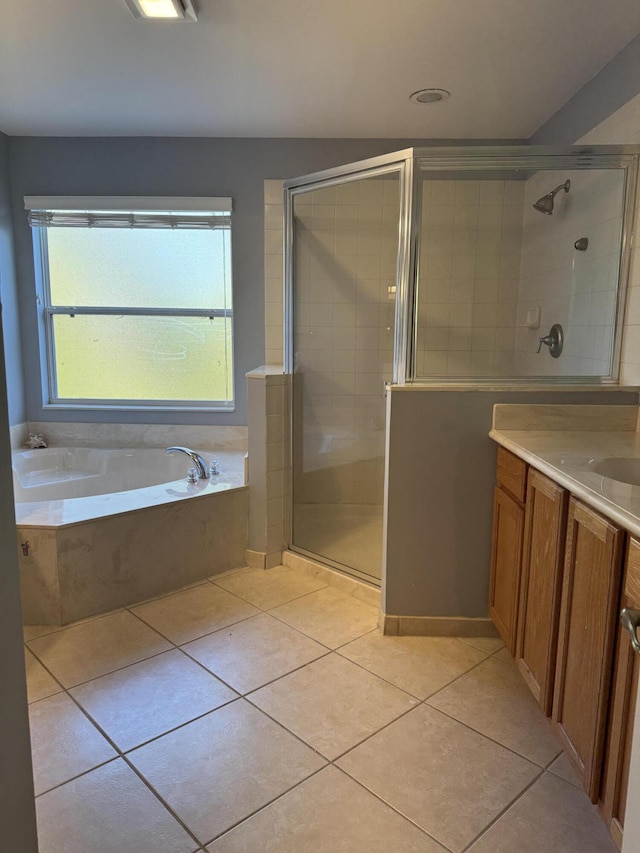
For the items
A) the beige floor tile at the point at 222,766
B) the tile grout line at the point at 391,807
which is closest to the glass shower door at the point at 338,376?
the beige floor tile at the point at 222,766

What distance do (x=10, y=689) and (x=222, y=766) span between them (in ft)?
2.99

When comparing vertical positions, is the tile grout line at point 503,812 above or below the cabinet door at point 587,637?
below

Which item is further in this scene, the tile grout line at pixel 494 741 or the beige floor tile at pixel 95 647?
the beige floor tile at pixel 95 647

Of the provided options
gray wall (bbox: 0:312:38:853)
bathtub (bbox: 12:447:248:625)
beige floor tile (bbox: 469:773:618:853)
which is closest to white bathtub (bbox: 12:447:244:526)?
bathtub (bbox: 12:447:248:625)

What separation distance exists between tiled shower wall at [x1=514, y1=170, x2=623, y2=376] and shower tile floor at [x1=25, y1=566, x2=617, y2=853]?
128cm

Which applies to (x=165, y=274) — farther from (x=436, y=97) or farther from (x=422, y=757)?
(x=422, y=757)

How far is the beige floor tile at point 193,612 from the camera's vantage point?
239 cm

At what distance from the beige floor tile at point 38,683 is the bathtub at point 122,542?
30 centimetres

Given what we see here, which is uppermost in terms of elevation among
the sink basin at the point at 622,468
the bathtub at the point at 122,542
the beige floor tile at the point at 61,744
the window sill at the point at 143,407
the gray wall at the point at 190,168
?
the gray wall at the point at 190,168

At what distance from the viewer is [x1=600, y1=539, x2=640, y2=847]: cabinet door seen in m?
1.21

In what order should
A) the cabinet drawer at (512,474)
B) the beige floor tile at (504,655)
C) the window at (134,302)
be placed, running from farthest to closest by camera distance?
1. the window at (134,302)
2. the beige floor tile at (504,655)
3. the cabinet drawer at (512,474)

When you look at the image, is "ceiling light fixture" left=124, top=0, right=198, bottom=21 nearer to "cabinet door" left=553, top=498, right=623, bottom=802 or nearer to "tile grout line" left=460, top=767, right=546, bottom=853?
"cabinet door" left=553, top=498, right=623, bottom=802

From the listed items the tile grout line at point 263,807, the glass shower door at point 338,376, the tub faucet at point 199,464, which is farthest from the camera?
the tub faucet at point 199,464

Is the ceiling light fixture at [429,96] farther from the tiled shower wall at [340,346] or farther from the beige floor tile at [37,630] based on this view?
the beige floor tile at [37,630]
